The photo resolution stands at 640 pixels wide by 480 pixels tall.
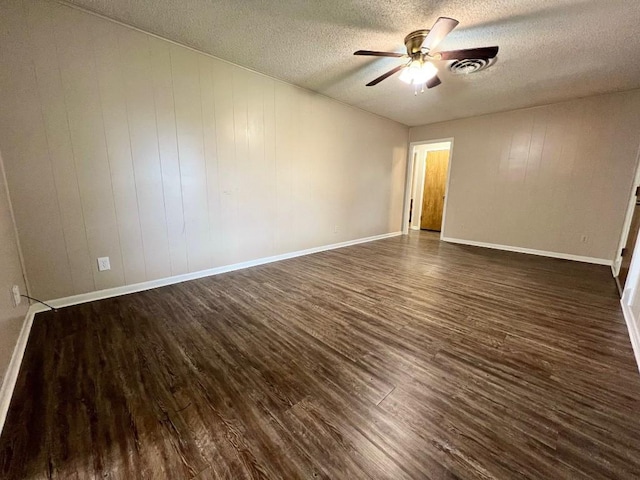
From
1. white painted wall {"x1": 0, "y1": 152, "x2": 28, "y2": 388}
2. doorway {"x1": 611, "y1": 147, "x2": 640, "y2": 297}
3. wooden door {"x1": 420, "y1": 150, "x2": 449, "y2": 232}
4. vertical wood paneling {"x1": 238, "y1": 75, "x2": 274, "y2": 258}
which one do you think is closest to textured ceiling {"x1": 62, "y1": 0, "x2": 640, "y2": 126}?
vertical wood paneling {"x1": 238, "y1": 75, "x2": 274, "y2": 258}

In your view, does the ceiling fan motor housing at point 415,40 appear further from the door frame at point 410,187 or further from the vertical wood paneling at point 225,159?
the door frame at point 410,187

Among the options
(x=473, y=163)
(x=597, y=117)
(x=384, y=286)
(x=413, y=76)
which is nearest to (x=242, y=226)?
(x=384, y=286)

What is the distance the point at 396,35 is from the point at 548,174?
383 centimetres

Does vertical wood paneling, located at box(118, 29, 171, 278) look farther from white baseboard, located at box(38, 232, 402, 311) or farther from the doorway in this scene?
the doorway

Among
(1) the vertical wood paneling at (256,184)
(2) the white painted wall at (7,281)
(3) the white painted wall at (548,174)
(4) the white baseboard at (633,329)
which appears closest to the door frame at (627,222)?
(3) the white painted wall at (548,174)

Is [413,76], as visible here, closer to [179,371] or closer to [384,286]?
[384,286]

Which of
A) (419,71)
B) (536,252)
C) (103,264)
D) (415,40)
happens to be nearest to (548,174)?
(536,252)

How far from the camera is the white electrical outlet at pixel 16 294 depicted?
179 centimetres

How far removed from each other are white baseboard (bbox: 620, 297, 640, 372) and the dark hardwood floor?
0.18 feet

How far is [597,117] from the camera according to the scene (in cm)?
388

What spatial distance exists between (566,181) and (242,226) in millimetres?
5267

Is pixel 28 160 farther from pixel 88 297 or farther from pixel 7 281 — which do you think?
pixel 88 297

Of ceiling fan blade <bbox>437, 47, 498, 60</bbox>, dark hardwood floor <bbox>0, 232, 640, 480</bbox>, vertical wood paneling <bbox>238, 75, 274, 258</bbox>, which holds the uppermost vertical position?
ceiling fan blade <bbox>437, 47, 498, 60</bbox>

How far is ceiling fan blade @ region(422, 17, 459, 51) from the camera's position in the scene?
1841 mm
